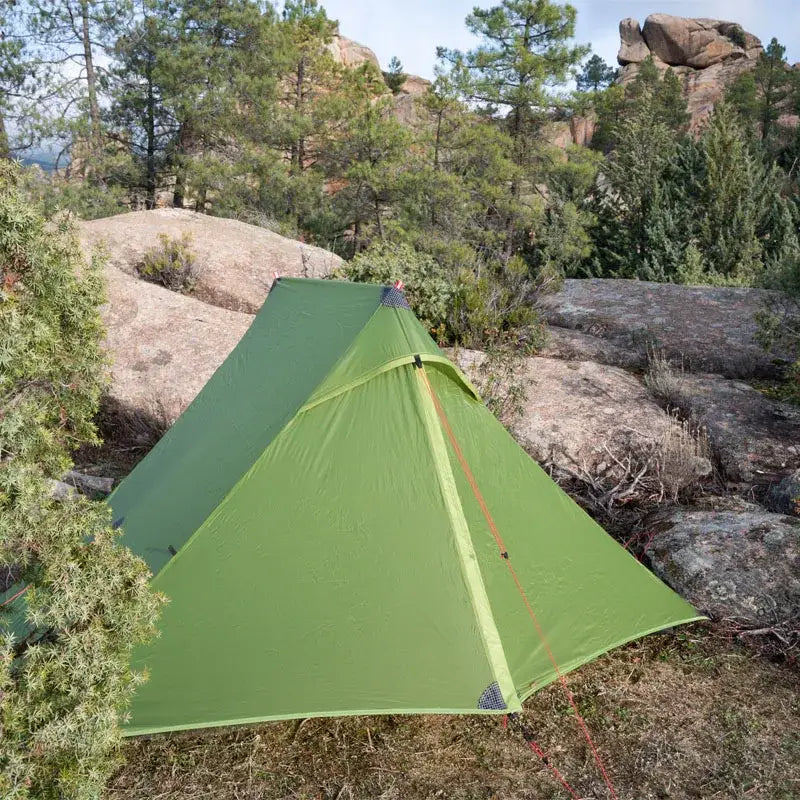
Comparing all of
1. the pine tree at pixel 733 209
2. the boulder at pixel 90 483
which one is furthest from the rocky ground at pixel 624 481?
the pine tree at pixel 733 209

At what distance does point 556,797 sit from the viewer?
3.15 metres

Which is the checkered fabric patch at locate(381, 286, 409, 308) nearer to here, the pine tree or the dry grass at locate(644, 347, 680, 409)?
the dry grass at locate(644, 347, 680, 409)

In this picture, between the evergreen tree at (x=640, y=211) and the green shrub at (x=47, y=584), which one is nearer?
the green shrub at (x=47, y=584)

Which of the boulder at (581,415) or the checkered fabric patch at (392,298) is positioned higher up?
the checkered fabric patch at (392,298)

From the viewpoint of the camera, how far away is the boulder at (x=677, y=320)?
306 inches

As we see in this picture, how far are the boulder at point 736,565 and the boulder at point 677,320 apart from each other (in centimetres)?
319

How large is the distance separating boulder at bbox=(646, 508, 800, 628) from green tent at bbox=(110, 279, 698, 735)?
0.33m

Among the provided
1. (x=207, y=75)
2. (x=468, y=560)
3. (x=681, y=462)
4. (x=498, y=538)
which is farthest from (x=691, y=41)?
(x=468, y=560)

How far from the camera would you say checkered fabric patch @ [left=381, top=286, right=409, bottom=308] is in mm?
4031

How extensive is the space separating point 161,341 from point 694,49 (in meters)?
47.2

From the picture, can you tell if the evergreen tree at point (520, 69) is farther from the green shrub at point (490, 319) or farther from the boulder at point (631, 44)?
the boulder at point (631, 44)

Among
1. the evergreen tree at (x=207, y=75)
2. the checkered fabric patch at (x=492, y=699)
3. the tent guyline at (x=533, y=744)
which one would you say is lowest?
the tent guyline at (x=533, y=744)

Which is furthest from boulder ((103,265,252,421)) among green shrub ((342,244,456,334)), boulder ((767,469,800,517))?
boulder ((767,469,800,517))

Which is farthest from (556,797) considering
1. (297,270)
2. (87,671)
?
(297,270)
